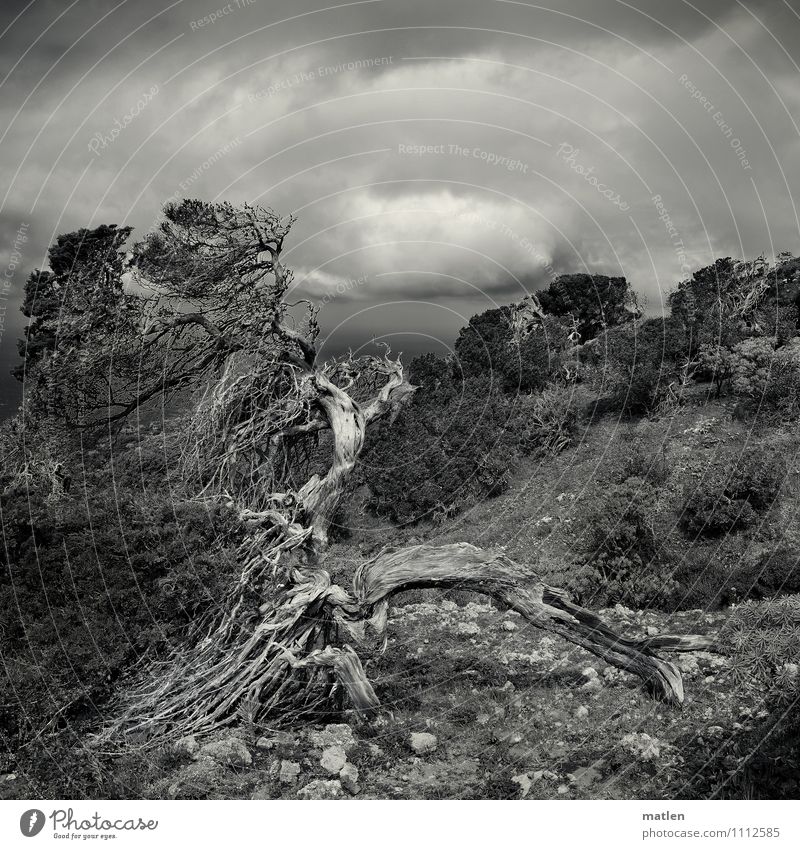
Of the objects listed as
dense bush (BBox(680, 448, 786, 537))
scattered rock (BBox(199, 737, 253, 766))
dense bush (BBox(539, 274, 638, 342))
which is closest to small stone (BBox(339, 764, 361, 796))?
scattered rock (BBox(199, 737, 253, 766))

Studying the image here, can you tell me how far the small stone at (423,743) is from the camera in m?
6.57

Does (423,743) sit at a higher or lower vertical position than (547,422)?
lower

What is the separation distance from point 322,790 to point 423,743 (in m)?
1.10

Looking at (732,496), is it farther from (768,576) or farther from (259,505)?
(259,505)

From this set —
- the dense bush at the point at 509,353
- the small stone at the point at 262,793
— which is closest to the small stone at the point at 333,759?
the small stone at the point at 262,793

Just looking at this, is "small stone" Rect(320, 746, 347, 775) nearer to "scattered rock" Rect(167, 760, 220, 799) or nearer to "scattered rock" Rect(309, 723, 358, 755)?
"scattered rock" Rect(309, 723, 358, 755)

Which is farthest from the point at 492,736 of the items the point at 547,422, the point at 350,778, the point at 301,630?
the point at 547,422

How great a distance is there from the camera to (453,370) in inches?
902

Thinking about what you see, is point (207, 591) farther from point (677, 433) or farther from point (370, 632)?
point (677, 433)

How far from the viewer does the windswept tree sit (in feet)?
23.5

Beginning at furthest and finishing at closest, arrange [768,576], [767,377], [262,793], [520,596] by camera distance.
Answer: [767,377], [768,576], [520,596], [262,793]

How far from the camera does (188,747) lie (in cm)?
658
